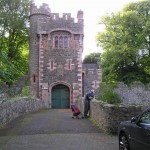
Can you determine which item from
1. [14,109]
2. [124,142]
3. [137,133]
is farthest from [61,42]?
[137,133]

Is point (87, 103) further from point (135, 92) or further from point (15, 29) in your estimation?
point (15, 29)

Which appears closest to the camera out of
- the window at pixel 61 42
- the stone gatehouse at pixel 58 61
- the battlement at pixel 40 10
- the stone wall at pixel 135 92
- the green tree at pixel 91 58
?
the stone wall at pixel 135 92

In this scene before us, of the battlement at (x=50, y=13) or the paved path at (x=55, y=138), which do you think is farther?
the battlement at (x=50, y=13)

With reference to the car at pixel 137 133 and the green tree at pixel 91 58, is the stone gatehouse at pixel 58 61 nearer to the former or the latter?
the green tree at pixel 91 58

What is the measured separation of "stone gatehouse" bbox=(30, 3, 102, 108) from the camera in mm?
40875

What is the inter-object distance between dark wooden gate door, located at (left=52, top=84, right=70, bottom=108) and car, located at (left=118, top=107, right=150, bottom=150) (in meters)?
31.5

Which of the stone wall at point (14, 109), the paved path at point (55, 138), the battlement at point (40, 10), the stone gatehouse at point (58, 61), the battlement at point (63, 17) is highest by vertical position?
the battlement at point (40, 10)

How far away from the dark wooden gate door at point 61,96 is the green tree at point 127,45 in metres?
6.56

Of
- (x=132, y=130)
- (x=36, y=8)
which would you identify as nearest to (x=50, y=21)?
(x=36, y=8)

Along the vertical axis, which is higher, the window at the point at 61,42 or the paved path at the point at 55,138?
the window at the point at 61,42

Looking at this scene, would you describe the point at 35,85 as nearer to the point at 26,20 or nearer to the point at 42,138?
the point at 26,20

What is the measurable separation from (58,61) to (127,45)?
27.9 feet

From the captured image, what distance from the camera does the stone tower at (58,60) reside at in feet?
134

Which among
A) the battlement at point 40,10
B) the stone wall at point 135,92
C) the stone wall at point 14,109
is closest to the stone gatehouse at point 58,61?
the battlement at point 40,10
